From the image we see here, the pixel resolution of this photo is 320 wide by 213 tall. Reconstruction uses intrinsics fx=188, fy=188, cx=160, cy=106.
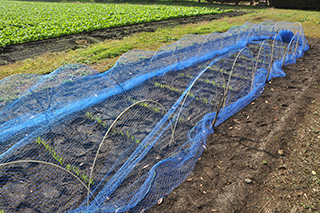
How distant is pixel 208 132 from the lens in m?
4.48

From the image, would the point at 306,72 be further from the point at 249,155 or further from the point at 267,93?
the point at 249,155

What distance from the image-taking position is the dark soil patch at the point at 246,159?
9.95 feet

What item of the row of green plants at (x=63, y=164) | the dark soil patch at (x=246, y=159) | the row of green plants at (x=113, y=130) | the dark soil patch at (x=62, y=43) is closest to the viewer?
the dark soil patch at (x=246, y=159)

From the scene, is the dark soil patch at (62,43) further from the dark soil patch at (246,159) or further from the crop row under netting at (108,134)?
the dark soil patch at (246,159)

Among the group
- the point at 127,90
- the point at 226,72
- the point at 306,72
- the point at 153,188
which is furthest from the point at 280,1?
the point at 153,188

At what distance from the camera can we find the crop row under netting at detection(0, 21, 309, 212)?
3.14m

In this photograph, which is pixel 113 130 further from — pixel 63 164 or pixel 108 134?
pixel 63 164

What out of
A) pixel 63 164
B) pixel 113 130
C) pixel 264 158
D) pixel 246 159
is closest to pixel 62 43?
pixel 113 130

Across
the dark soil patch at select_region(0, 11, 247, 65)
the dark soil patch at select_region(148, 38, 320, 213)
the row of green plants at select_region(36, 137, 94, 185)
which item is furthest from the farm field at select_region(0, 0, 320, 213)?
the dark soil patch at select_region(0, 11, 247, 65)

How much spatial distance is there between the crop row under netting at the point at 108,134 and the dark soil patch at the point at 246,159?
0.79ft

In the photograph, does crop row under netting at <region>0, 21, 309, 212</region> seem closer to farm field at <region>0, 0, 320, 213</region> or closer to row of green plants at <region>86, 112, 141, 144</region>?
row of green plants at <region>86, 112, 141, 144</region>

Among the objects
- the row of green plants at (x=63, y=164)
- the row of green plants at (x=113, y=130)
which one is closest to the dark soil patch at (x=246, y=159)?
the row of green plants at (x=63, y=164)

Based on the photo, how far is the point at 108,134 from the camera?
4.47 m

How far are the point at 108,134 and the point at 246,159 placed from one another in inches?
122
